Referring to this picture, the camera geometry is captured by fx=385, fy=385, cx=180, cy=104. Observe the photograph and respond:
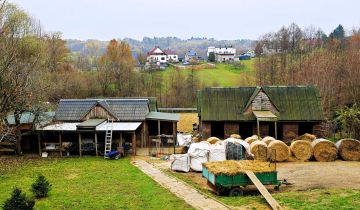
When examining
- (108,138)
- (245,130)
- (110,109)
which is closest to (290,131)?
(245,130)

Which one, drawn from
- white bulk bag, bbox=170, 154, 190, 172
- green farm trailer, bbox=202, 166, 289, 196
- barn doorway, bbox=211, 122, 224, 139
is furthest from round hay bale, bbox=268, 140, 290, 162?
barn doorway, bbox=211, 122, 224, 139

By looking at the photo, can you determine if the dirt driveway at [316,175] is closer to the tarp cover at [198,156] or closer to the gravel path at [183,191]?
the tarp cover at [198,156]

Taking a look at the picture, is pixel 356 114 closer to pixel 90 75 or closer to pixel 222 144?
pixel 222 144

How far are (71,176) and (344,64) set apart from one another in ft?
143

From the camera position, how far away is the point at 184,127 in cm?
4744

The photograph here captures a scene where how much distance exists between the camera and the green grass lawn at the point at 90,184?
18.9 metres

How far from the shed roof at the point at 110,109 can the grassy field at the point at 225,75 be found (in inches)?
1591

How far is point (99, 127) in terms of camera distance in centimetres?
3328

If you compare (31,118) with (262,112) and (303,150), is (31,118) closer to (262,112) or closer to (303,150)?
(262,112)

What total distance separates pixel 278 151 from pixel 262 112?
753 centimetres

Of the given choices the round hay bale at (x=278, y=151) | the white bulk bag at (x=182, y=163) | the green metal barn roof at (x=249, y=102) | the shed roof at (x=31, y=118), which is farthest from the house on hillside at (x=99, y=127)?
the round hay bale at (x=278, y=151)

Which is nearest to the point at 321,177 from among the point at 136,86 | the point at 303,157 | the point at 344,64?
the point at 303,157

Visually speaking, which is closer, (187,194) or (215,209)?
(215,209)

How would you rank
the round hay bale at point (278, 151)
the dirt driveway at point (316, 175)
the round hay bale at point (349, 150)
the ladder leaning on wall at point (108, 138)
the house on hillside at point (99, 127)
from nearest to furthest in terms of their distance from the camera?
the dirt driveway at point (316, 175)
the round hay bale at point (278, 151)
the round hay bale at point (349, 150)
the ladder leaning on wall at point (108, 138)
the house on hillside at point (99, 127)
